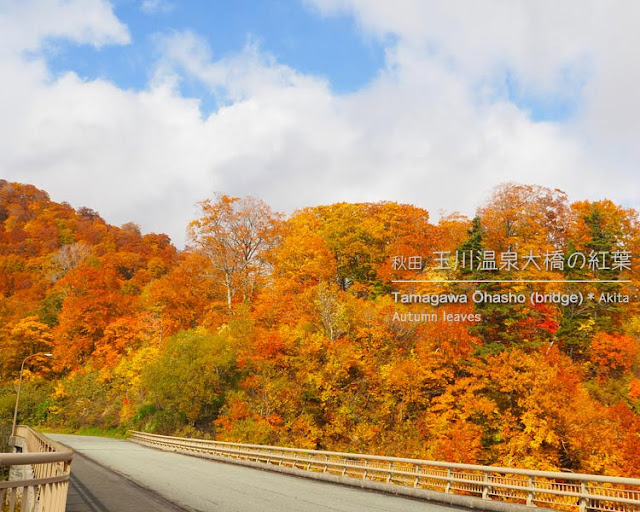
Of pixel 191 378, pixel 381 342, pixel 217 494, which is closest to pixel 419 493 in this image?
pixel 217 494

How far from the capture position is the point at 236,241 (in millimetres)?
53562

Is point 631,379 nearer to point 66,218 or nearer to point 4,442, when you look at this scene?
point 4,442

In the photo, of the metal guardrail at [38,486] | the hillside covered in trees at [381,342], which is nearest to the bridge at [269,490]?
the metal guardrail at [38,486]

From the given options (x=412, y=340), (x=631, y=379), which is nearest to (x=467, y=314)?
(x=412, y=340)

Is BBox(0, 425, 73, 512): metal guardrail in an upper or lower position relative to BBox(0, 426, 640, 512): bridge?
upper

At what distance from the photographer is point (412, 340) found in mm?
44031

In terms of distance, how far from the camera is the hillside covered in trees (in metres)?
35.8

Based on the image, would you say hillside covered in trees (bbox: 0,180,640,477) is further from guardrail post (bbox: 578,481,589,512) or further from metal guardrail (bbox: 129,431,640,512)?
guardrail post (bbox: 578,481,589,512)

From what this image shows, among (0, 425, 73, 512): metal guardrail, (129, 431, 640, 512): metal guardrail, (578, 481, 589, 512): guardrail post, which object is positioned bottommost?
(129, 431, 640, 512): metal guardrail

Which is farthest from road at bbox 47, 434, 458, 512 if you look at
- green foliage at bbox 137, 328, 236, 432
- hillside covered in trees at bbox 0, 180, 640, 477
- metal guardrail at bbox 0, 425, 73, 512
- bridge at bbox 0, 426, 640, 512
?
green foliage at bbox 137, 328, 236, 432

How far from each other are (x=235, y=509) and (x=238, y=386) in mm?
34964

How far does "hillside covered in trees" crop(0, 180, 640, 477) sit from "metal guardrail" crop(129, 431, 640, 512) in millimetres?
3750

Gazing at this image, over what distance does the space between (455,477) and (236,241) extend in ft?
134

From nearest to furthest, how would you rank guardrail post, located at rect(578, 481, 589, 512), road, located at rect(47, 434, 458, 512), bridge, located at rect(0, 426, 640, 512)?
bridge, located at rect(0, 426, 640, 512)
guardrail post, located at rect(578, 481, 589, 512)
road, located at rect(47, 434, 458, 512)
